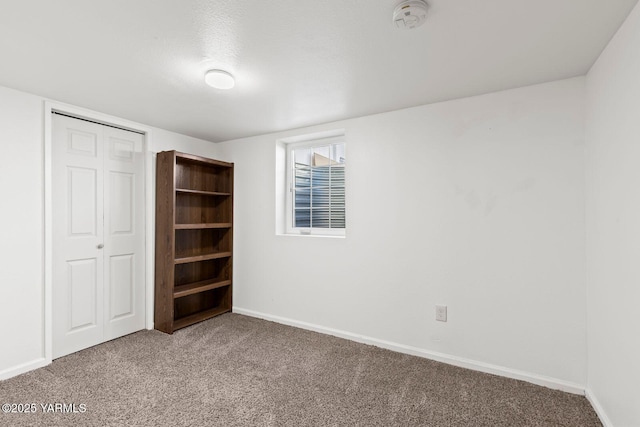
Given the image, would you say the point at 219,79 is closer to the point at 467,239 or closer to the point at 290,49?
the point at 290,49

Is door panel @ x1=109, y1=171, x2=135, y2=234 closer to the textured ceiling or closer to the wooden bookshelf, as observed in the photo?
the wooden bookshelf

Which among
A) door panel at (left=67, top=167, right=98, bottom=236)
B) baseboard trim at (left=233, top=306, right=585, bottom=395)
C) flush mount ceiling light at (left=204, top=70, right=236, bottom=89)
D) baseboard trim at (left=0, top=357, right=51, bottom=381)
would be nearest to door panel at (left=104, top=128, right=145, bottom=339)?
door panel at (left=67, top=167, right=98, bottom=236)

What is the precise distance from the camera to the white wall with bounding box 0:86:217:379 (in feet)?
7.61

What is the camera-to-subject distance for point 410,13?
1.43 m

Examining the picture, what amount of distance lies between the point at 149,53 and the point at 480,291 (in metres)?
2.84

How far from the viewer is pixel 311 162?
11.8 ft

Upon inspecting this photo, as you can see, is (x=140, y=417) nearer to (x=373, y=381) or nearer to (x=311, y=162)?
(x=373, y=381)

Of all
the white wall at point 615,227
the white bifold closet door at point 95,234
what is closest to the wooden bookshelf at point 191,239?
the white bifold closet door at point 95,234

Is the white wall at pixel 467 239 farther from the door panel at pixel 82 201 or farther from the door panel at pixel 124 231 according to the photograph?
the door panel at pixel 82 201

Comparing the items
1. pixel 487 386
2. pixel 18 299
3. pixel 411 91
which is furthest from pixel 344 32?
pixel 18 299

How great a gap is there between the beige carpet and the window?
130cm

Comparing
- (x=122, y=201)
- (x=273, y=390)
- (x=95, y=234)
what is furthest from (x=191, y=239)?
(x=273, y=390)

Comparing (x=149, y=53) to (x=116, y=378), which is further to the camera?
(x=116, y=378)

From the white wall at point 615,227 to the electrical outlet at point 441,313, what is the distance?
914mm
